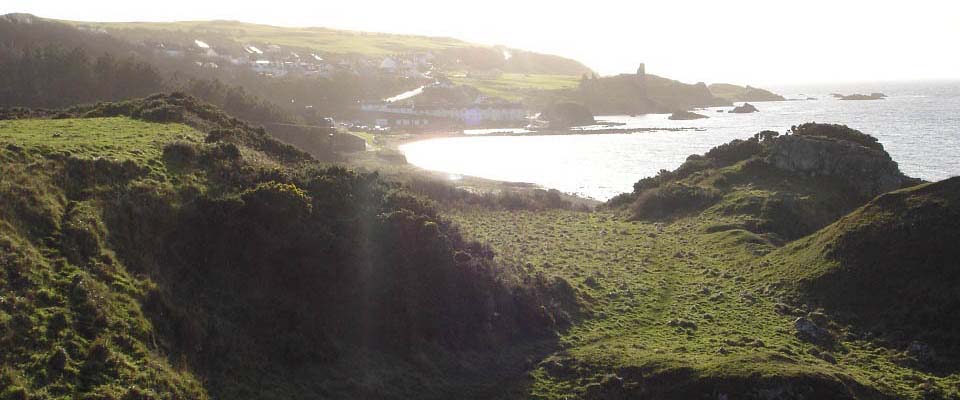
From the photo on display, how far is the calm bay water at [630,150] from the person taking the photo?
6862 centimetres

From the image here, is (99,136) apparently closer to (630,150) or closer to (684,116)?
(630,150)

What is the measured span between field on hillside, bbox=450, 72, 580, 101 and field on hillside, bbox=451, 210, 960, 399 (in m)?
118

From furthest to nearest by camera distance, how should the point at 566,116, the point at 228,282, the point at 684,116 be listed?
the point at 684,116 → the point at 566,116 → the point at 228,282

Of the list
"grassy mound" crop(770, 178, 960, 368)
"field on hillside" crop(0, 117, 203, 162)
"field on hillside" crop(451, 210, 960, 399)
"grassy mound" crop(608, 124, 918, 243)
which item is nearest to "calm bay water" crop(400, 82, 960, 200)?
"grassy mound" crop(608, 124, 918, 243)

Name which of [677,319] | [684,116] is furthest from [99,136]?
[684,116]

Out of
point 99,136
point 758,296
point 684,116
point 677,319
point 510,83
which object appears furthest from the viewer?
point 510,83

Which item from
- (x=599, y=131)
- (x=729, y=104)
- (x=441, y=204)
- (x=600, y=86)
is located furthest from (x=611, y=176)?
(x=729, y=104)

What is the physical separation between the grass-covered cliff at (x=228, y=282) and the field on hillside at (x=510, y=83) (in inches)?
5077

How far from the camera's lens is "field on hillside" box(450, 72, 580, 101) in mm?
156250

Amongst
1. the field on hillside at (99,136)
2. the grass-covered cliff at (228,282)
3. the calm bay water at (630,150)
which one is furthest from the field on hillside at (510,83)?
the grass-covered cliff at (228,282)

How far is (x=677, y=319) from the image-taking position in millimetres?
22078

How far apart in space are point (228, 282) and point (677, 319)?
14.0 m

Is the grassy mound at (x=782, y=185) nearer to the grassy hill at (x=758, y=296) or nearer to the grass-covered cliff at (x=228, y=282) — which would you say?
the grassy hill at (x=758, y=296)

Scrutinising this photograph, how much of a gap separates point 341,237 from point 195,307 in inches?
208
